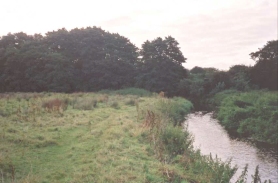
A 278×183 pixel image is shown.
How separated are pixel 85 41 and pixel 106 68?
6143 mm

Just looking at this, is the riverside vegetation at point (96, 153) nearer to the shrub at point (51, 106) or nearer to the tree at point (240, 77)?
the shrub at point (51, 106)

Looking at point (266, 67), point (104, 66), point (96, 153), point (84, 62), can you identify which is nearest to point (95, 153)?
point (96, 153)

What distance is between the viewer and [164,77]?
1833 inches

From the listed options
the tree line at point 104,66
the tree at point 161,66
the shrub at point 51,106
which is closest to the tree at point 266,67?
the tree line at point 104,66

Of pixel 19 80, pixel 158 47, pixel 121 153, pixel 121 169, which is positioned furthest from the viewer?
pixel 158 47

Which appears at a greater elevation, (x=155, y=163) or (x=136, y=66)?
(x=136, y=66)

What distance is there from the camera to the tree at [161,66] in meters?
46.2

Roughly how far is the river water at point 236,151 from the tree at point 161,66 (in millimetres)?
24065

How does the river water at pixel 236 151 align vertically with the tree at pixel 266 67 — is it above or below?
below

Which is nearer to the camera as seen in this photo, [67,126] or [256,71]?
[67,126]

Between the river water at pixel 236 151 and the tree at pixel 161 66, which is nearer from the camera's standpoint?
the river water at pixel 236 151

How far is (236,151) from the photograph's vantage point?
1573cm

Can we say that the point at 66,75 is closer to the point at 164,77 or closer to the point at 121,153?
the point at 164,77

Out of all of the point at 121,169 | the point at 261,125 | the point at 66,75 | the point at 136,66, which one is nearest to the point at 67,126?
the point at 121,169
